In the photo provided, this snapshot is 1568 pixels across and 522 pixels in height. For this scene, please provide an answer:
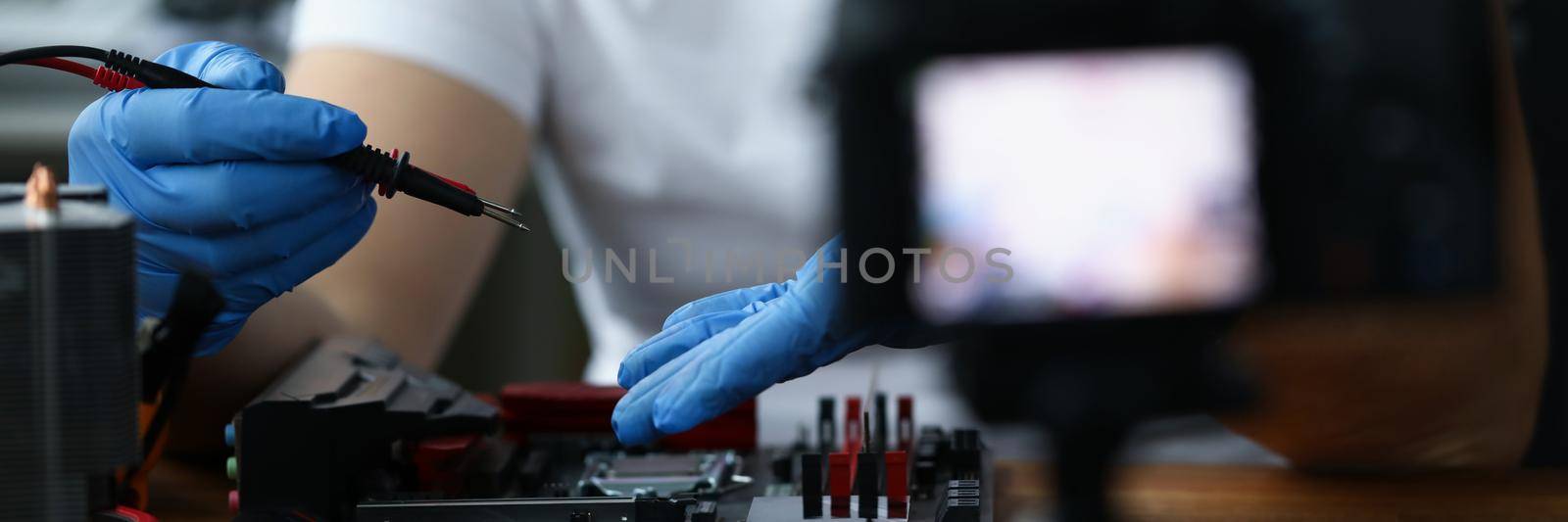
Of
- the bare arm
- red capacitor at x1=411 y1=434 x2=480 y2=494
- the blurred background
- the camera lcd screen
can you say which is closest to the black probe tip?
red capacitor at x1=411 y1=434 x2=480 y2=494

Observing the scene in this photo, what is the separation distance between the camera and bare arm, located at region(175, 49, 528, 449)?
2.86ft

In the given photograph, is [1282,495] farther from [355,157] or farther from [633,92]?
[633,92]

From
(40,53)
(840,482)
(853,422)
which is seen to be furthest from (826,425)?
(40,53)

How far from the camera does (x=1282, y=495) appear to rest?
64 centimetres

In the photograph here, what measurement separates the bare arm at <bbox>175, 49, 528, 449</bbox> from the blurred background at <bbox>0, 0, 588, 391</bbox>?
0.53 meters

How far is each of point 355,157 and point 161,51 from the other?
3.50 ft

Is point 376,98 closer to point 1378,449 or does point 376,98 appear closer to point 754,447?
point 754,447

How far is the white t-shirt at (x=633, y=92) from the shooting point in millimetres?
966

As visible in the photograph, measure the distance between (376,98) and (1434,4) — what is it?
2.27 feet

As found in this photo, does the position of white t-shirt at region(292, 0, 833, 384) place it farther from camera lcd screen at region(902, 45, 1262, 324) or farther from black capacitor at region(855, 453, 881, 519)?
camera lcd screen at region(902, 45, 1262, 324)

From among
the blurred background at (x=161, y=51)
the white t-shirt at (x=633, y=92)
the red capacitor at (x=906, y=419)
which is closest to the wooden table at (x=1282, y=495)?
the red capacitor at (x=906, y=419)

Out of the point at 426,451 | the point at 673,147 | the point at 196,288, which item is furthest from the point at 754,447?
the point at 673,147

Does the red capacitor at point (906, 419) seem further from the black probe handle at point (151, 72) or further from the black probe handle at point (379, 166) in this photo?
the black probe handle at point (151, 72)

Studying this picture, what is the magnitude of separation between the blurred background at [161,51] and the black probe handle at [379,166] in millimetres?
909
